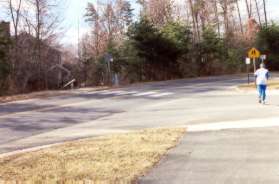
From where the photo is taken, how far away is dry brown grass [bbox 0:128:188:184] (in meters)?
8.45

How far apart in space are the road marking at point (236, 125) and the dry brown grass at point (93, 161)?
145 centimetres

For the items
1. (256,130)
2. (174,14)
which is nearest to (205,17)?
(174,14)

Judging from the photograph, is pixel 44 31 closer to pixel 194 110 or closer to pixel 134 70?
pixel 134 70

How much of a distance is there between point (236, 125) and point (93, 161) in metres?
6.01

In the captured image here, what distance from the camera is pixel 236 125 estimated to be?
14602 mm

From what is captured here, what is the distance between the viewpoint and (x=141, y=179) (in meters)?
8.16

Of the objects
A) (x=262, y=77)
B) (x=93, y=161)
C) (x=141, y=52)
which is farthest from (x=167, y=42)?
(x=93, y=161)

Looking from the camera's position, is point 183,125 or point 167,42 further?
point 167,42

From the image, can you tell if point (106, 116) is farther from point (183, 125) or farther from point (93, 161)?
point (93, 161)

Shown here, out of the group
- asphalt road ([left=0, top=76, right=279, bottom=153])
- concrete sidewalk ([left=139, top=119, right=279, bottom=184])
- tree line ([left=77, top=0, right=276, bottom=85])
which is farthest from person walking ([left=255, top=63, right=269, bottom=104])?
tree line ([left=77, top=0, right=276, bottom=85])

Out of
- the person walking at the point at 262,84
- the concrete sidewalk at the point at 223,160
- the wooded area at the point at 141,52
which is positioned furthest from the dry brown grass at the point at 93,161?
the wooded area at the point at 141,52

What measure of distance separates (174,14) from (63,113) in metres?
49.3

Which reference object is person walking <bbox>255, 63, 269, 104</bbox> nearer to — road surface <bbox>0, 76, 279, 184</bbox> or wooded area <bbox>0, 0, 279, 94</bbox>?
road surface <bbox>0, 76, 279, 184</bbox>

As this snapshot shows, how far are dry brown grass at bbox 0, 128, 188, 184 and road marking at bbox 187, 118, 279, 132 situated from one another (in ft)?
4.76
